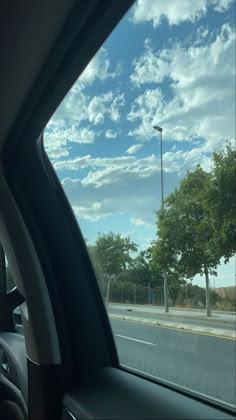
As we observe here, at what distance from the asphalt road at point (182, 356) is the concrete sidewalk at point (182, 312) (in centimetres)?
10

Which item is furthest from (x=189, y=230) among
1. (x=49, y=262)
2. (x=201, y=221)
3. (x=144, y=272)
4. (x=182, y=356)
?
(x=182, y=356)

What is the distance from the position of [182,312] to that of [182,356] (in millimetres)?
731

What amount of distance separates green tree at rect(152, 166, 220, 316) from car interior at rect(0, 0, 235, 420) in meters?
0.46

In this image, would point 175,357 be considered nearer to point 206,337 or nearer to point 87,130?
point 206,337

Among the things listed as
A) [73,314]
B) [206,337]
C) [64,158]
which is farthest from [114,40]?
[206,337]

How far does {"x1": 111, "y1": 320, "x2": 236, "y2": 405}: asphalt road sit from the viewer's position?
2760 millimetres

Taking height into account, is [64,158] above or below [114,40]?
below

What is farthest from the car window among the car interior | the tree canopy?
the car interior

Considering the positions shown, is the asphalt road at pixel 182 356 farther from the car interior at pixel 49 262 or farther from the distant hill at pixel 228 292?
the distant hill at pixel 228 292

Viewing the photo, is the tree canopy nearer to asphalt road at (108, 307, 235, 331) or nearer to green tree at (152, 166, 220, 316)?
green tree at (152, 166, 220, 316)

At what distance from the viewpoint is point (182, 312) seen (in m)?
2.99

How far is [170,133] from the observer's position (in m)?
2.42

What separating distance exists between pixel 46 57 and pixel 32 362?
5.09ft

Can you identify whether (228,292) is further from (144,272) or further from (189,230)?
(144,272)
